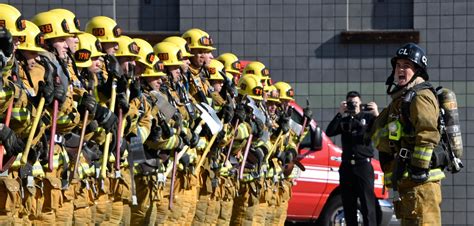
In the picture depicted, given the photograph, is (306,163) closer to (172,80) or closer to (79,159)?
(172,80)

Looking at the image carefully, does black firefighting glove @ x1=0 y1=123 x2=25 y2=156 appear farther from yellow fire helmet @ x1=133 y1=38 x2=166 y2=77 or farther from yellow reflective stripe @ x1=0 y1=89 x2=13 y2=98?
yellow fire helmet @ x1=133 y1=38 x2=166 y2=77

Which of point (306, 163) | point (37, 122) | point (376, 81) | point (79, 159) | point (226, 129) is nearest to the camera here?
point (37, 122)

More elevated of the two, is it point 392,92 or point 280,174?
point 392,92

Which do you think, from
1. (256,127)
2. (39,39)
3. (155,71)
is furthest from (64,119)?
(256,127)

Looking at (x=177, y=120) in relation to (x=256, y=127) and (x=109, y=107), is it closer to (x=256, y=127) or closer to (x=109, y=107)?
(x=109, y=107)

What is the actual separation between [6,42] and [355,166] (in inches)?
369

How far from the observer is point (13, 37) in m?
11.0

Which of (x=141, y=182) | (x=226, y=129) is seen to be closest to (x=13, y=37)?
(x=141, y=182)

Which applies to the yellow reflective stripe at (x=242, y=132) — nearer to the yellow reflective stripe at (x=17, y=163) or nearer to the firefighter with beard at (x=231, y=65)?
the firefighter with beard at (x=231, y=65)

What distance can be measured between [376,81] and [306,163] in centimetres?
363

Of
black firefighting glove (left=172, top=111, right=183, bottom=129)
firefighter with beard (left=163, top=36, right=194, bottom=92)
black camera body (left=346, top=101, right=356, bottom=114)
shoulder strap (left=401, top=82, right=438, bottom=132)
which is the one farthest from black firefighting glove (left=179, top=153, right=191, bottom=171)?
black camera body (left=346, top=101, right=356, bottom=114)

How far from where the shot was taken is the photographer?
18609 millimetres

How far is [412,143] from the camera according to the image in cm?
1221

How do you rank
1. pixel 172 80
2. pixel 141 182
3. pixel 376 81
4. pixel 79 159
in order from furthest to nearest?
pixel 376 81, pixel 172 80, pixel 141 182, pixel 79 159
